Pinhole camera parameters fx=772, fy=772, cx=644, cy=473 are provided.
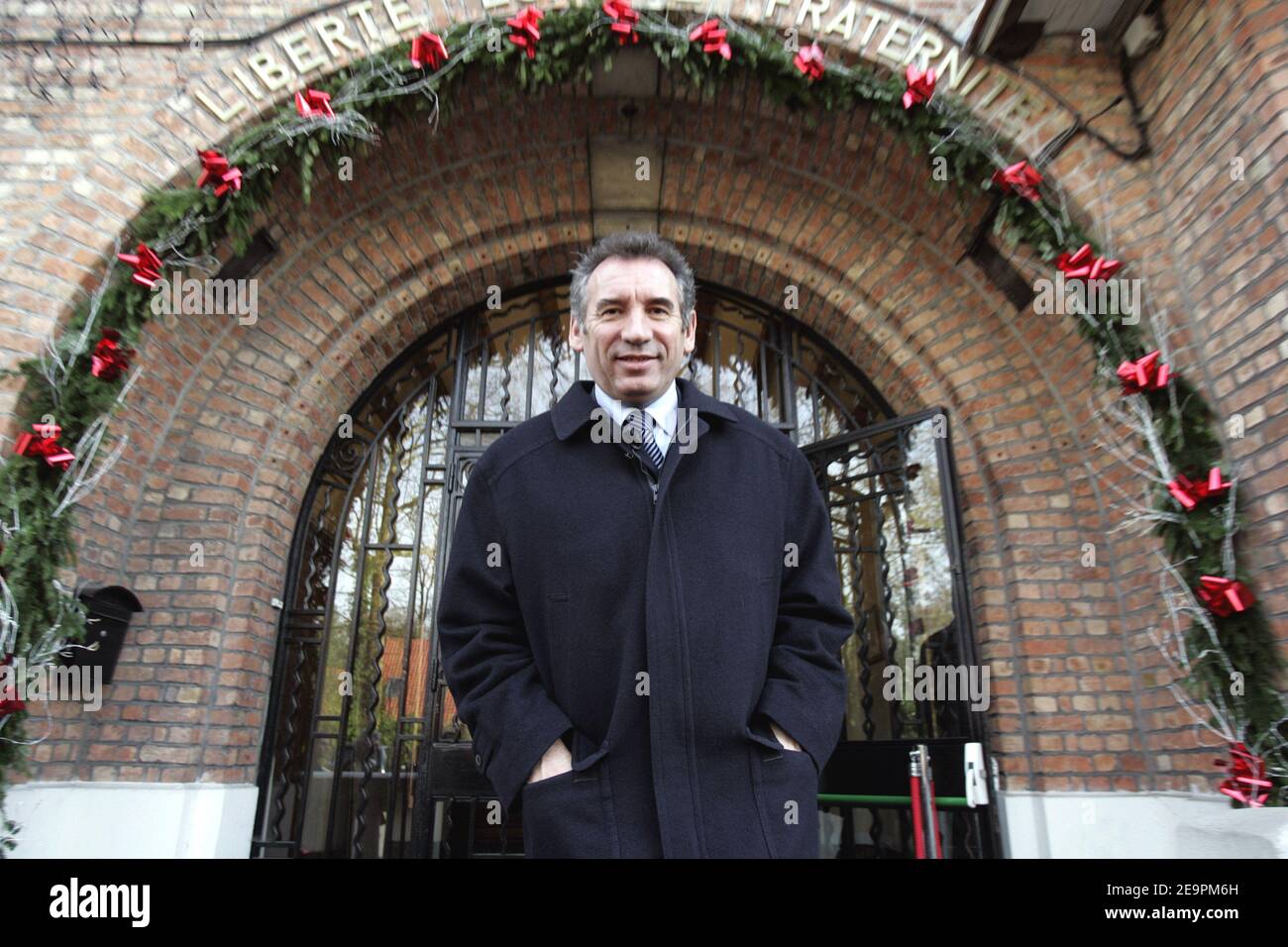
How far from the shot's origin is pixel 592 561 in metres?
1.51

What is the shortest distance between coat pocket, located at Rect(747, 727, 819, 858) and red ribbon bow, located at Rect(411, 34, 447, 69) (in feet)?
10.5

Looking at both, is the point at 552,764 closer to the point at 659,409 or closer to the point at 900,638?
the point at 659,409

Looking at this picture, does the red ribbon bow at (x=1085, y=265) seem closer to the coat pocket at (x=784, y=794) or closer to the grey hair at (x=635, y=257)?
the grey hair at (x=635, y=257)

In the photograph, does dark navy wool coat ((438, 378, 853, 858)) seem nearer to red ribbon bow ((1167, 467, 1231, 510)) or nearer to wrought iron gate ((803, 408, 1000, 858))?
red ribbon bow ((1167, 467, 1231, 510))

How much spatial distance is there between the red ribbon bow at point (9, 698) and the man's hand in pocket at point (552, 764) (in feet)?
7.79

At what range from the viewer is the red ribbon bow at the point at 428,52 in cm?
336

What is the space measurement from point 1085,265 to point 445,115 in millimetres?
2861

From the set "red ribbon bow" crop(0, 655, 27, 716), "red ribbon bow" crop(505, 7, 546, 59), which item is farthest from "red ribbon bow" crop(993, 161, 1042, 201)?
"red ribbon bow" crop(0, 655, 27, 716)

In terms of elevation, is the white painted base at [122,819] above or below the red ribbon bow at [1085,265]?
below

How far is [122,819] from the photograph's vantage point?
127 inches

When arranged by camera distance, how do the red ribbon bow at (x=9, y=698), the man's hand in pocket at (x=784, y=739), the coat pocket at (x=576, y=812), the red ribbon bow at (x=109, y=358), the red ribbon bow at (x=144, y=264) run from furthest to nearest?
the red ribbon bow at (x=144, y=264)
the red ribbon bow at (x=109, y=358)
the red ribbon bow at (x=9, y=698)
the man's hand in pocket at (x=784, y=739)
the coat pocket at (x=576, y=812)

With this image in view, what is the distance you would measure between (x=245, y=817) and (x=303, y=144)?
305cm

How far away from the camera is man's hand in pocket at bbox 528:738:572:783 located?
1.44m

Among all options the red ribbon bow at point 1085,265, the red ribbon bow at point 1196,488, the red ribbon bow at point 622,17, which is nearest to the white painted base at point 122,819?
the red ribbon bow at point 622,17
